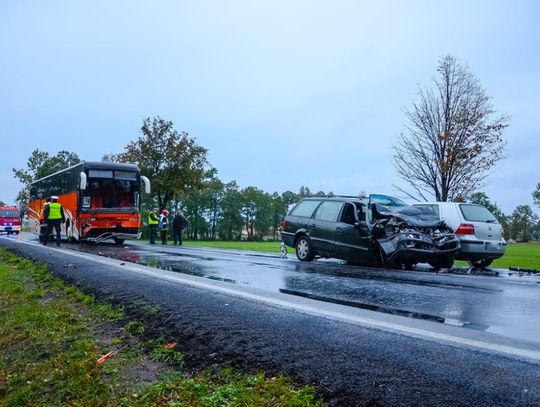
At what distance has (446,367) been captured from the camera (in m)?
3.35

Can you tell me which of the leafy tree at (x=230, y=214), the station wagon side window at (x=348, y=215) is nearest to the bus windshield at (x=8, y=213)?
the station wagon side window at (x=348, y=215)

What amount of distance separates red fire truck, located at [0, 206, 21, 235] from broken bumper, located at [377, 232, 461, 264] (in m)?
42.0

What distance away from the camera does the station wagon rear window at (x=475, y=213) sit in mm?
13617

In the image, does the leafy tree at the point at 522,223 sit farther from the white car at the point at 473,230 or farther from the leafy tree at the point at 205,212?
the white car at the point at 473,230

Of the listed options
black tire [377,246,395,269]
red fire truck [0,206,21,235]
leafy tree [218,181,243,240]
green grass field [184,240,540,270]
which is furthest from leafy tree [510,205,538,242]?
black tire [377,246,395,269]

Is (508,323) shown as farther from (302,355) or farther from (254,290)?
(254,290)

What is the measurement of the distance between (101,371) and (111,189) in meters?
19.1

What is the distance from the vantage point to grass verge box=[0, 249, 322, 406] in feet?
10.5

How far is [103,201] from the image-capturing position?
71.6 feet

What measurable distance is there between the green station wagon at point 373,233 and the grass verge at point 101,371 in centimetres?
746

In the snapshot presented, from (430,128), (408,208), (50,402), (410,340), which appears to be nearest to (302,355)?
(410,340)

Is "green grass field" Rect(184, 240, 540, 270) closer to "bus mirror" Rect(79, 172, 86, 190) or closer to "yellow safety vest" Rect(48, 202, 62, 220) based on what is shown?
"bus mirror" Rect(79, 172, 86, 190)

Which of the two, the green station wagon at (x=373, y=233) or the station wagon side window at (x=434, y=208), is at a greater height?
the station wagon side window at (x=434, y=208)

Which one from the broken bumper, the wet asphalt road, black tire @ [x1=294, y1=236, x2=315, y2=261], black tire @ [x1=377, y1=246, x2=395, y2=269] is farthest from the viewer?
black tire @ [x1=294, y1=236, x2=315, y2=261]
